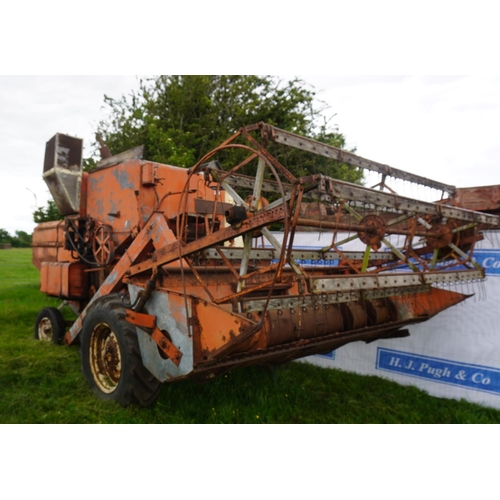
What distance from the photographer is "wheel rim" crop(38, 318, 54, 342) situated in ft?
19.5

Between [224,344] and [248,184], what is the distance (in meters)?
2.04

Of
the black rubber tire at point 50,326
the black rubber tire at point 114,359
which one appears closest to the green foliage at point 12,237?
the black rubber tire at point 50,326

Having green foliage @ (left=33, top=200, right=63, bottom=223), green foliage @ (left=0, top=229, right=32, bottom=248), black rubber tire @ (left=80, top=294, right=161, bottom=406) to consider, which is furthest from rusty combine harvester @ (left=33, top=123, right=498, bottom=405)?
green foliage @ (left=0, top=229, right=32, bottom=248)

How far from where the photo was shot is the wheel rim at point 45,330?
19.5ft

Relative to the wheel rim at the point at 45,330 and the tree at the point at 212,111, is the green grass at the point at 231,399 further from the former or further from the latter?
the tree at the point at 212,111

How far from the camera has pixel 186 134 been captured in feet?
33.5

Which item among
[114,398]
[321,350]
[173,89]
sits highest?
[173,89]

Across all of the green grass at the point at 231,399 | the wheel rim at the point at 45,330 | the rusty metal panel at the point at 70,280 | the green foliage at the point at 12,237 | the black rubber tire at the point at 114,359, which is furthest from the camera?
the green foliage at the point at 12,237

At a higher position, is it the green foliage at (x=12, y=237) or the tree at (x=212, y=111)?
the tree at (x=212, y=111)

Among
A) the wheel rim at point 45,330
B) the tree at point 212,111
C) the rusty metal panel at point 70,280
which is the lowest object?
the wheel rim at point 45,330

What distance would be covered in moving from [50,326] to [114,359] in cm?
252

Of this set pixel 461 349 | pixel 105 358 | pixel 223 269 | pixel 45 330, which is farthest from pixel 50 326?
pixel 461 349

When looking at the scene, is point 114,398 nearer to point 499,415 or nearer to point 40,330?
point 40,330

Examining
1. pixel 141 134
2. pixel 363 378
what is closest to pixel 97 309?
pixel 363 378
